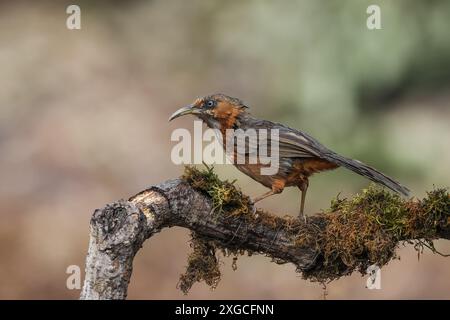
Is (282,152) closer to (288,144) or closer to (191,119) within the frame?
(288,144)

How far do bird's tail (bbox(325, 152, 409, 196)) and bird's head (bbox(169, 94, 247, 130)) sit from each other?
70cm

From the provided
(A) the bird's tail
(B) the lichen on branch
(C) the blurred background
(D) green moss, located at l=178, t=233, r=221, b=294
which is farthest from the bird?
(C) the blurred background

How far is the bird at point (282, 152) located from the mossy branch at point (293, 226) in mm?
361

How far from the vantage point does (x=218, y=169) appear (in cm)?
880

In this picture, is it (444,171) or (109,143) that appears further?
(109,143)

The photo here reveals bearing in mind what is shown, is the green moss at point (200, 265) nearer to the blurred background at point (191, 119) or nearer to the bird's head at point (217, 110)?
the bird's head at point (217, 110)

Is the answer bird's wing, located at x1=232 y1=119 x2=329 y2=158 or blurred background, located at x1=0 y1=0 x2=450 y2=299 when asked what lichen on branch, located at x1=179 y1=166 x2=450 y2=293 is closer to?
bird's wing, located at x1=232 y1=119 x2=329 y2=158

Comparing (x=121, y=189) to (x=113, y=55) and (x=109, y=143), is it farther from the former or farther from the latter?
(x=113, y=55)

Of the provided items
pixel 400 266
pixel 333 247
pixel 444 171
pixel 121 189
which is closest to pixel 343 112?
pixel 444 171

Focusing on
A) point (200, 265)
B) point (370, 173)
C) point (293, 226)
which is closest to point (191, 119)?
point (370, 173)

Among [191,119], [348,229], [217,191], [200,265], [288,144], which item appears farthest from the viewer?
[191,119]

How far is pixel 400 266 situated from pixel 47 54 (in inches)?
217

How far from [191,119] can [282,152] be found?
531cm

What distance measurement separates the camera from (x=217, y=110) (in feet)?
17.1
